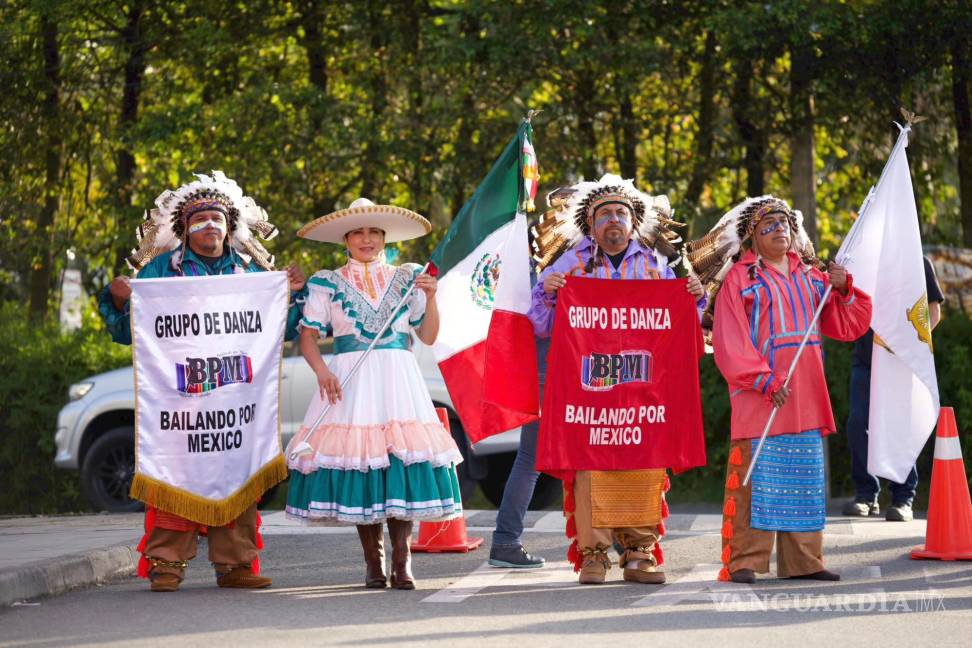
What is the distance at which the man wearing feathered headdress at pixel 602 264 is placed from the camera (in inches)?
340

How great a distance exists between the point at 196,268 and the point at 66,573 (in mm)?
1824

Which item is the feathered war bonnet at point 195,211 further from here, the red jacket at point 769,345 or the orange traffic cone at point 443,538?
the red jacket at point 769,345

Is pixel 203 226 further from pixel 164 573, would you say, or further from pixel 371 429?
pixel 164 573

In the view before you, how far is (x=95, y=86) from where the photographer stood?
2203 centimetres

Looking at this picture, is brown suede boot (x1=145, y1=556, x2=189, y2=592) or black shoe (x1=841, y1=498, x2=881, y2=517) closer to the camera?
brown suede boot (x1=145, y1=556, x2=189, y2=592)

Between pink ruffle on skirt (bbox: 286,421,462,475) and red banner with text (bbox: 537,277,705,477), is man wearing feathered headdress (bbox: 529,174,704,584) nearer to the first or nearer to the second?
red banner with text (bbox: 537,277,705,477)

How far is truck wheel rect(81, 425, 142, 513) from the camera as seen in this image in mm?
14562

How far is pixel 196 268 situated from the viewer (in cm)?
888

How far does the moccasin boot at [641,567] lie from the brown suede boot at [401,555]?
1.14m

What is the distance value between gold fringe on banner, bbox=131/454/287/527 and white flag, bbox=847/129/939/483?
3.58m

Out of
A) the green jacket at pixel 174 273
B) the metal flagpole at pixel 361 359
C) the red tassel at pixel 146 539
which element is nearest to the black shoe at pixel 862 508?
the metal flagpole at pixel 361 359

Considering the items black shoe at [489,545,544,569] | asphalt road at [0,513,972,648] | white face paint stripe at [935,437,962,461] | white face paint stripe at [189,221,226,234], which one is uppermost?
white face paint stripe at [189,221,226,234]

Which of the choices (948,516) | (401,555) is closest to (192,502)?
(401,555)

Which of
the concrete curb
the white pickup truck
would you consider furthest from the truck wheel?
the concrete curb
